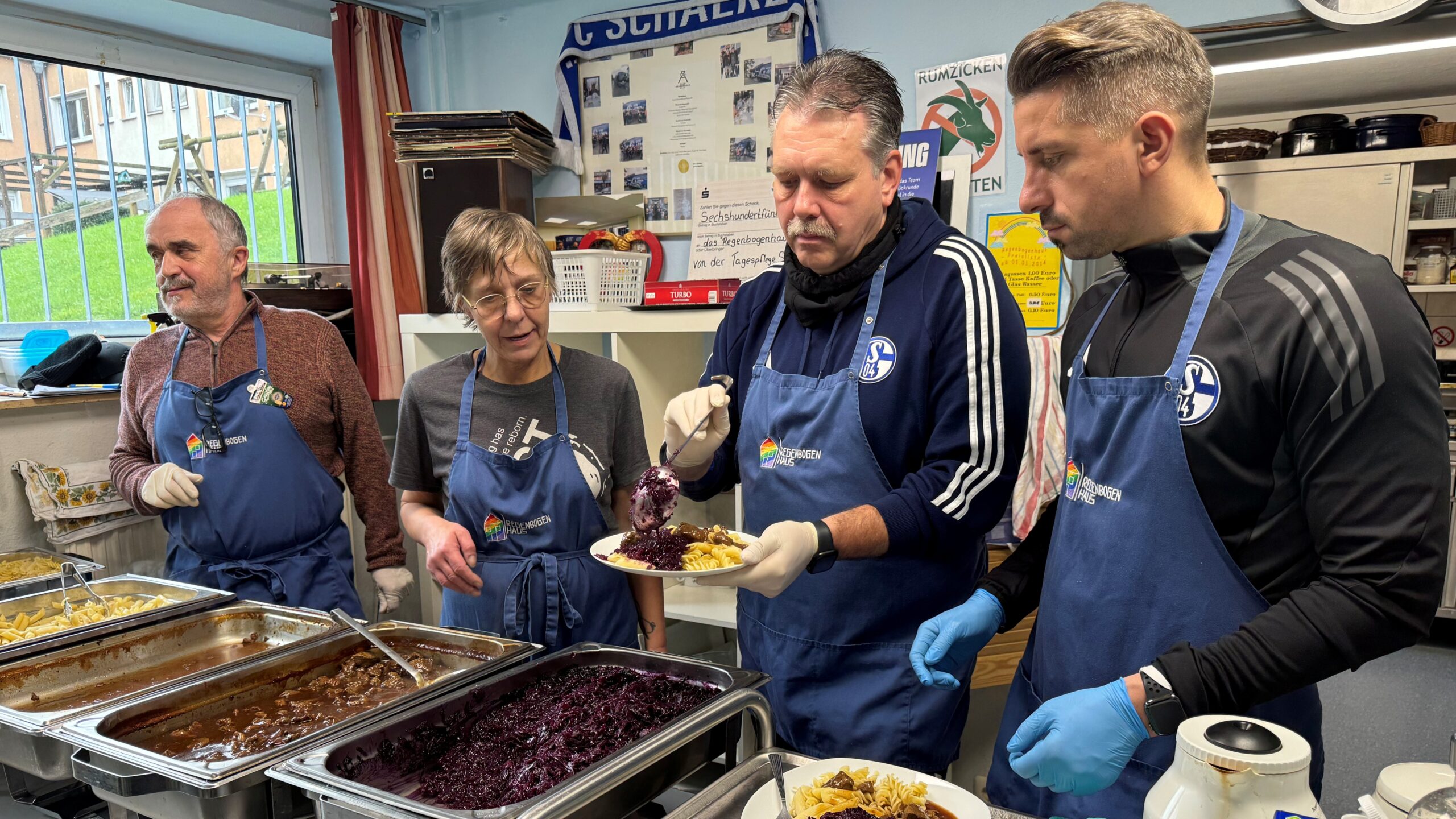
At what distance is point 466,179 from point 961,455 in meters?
2.60

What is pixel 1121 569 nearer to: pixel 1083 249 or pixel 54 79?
pixel 1083 249

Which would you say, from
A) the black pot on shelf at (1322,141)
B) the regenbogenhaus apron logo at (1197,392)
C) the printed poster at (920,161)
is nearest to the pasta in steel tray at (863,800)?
the regenbogenhaus apron logo at (1197,392)

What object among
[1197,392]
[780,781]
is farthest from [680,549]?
[1197,392]

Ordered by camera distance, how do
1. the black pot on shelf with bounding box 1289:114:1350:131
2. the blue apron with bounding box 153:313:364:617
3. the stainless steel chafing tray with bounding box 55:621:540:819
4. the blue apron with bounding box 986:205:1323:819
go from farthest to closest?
1. the black pot on shelf with bounding box 1289:114:1350:131
2. the blue apron with bounding box 153:313:364:617
3. the stainless steel chafing tray with bounding box 55:621:540:819
4. the blue apron with bounding box 986:205:1323:819

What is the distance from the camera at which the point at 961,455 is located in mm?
1557

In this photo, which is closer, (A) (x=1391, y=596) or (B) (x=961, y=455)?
(A) (x=1391, y=596)

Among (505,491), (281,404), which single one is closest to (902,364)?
(505,491)

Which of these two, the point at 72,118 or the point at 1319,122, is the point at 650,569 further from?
the point at 1319,122

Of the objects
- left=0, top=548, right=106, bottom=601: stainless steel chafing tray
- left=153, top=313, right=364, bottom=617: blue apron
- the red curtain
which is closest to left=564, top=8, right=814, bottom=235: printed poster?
the red curtain

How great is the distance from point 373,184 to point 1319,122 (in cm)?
458

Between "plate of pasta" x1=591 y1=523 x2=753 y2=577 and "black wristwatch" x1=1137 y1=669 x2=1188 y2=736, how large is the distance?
1.92 ft

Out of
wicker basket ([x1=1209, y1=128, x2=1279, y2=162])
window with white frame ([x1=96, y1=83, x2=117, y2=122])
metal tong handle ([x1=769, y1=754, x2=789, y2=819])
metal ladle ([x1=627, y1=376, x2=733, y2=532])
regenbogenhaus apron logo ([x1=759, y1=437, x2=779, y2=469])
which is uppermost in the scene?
window with white frame ([x1=96, y1=83, x2=117, y2=122])

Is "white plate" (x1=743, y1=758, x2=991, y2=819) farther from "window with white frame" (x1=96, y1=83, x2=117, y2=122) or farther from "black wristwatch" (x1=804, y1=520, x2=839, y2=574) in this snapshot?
"window with white frame" (x1=96, y1=83, x2=117, y2=122)

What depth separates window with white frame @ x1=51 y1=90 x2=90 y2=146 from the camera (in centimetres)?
365
